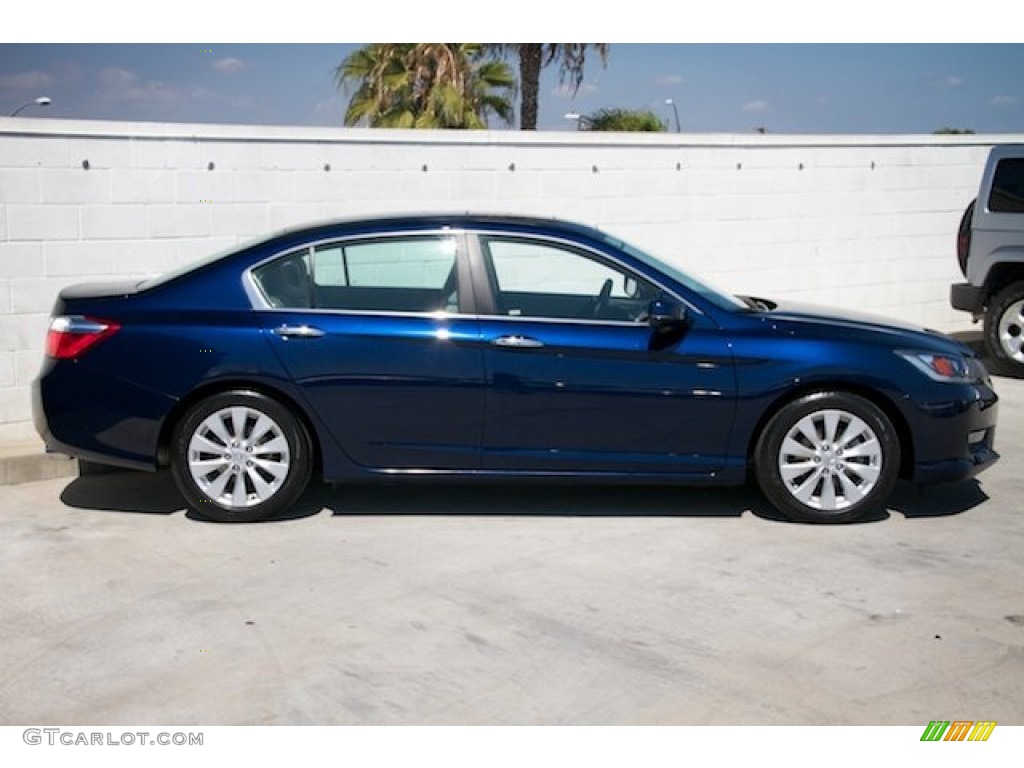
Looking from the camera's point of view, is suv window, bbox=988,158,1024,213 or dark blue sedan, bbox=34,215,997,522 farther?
suv window, bbox=988,158,1024,213

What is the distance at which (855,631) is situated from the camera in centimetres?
527

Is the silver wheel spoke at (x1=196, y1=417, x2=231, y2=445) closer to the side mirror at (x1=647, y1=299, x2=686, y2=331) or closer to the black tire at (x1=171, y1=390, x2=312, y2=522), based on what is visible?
the black tire at (x1=171, y1=390, x2=312, y2=522)

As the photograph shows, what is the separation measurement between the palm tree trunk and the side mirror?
19.0m

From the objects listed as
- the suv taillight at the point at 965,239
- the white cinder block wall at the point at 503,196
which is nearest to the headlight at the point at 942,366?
the white cinder block wall at the point at 503,196

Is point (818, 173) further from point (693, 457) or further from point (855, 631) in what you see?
point (855, 631)

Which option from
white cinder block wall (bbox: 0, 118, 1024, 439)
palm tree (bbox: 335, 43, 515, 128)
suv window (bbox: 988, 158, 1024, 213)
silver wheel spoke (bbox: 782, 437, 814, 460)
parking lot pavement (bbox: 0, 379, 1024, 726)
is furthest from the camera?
palm tree (bbox: 335, 43, 515, 128)

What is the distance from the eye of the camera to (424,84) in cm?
2488

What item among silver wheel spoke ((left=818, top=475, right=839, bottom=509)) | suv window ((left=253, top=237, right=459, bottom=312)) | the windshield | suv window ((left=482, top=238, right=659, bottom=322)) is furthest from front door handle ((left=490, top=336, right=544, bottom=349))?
silver wheel spoke ((left=818, top=475, right=839, bottom=509))

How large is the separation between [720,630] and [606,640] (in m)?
0.46

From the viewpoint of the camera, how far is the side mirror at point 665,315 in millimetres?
6590

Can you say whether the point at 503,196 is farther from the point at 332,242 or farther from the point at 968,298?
the point at 968,298

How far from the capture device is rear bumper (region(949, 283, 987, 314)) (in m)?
11.2

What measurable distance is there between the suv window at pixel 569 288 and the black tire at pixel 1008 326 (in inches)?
213

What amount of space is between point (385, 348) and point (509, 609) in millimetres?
1625
